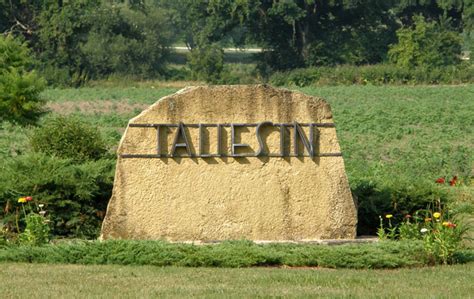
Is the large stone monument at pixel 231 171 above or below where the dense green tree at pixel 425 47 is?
above

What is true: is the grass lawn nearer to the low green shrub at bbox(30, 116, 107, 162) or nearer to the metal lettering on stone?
the metal lettering on stone

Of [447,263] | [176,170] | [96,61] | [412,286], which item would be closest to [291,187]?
[176,170]

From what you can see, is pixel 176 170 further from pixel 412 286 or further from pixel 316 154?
pixel 412 286

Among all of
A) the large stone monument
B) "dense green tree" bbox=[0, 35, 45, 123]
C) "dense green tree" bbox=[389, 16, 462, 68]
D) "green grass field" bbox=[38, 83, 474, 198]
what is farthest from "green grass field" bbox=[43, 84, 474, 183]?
"dense green tree" bbox=[389, 16, 462, 68]

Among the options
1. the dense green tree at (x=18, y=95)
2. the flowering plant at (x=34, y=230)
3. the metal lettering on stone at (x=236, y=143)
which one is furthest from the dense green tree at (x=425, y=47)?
the flowering plant at (x=34, y=230)

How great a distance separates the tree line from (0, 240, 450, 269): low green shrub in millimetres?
59911

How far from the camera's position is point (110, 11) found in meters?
84.0

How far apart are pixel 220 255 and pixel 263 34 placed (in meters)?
70.1

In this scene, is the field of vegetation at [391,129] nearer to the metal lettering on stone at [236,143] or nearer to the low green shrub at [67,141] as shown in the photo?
the metal lettering on stone at [236,143]

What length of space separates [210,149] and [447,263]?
4.06 metres

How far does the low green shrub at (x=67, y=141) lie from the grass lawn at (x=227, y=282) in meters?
6.64

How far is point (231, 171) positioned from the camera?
658 inches

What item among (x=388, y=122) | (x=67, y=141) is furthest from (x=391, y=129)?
(x=67, y=141)

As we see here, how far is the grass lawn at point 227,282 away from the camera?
38.9 ft
